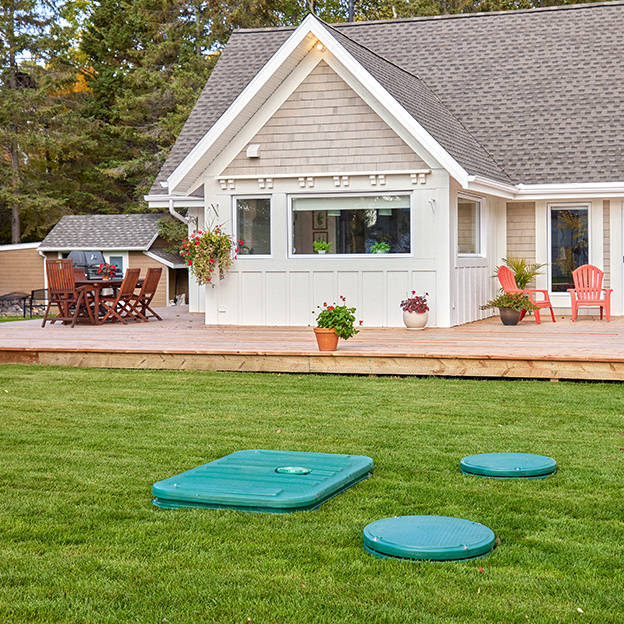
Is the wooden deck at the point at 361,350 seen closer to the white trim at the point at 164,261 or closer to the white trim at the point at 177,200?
the white trim at the point at 177,200

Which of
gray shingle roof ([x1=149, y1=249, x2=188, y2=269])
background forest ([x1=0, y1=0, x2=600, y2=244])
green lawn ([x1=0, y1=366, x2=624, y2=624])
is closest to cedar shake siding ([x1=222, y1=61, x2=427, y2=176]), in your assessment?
green lawn ([x1=0, y1=366, x2=624, y2=624])

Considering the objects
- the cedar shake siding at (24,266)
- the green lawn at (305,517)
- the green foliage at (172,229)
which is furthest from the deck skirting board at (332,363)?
the cedar shake siding at (24,266)

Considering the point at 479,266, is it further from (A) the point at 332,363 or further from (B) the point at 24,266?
(B) the point at 24,266

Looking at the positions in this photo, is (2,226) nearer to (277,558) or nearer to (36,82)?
(36,82)

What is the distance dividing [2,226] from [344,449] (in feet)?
113

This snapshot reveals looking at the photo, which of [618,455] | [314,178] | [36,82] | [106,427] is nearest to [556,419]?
[618,455]

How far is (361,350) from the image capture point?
9.74 meters

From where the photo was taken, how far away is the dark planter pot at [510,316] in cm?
1286

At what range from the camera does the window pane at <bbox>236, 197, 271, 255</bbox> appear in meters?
13.4

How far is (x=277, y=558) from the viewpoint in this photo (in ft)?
12.3

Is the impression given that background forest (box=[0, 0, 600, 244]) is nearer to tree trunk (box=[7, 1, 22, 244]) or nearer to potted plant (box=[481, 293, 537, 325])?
tree trunk (box=[7, 1, 22, 244])

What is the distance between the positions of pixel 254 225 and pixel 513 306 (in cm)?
393

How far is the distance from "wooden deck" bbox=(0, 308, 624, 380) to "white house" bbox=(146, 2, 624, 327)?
39.9 inches

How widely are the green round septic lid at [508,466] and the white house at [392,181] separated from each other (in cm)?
715
